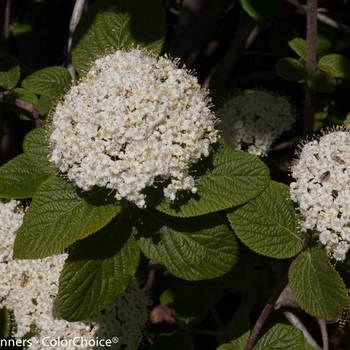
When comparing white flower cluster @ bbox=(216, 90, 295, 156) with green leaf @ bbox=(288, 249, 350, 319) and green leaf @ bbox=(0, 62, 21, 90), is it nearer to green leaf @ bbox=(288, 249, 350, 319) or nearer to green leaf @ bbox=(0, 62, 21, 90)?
green leaf @ bbox=(288, 249, 350, 319)

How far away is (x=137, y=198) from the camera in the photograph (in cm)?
171

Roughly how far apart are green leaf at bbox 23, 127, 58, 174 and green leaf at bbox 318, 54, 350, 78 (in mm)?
1330

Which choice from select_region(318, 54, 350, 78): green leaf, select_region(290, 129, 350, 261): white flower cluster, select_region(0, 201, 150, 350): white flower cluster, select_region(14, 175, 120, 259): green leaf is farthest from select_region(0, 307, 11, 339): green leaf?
select_region(318, 54, 350, 78): green leaf

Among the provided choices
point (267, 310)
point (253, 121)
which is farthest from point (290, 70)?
point (267, 310)

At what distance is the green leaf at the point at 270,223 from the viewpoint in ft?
6.58

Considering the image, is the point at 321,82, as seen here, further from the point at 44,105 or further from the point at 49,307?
the point at 49,307

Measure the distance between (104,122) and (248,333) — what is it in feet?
4.19

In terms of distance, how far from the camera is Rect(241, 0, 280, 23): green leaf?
1.96 m

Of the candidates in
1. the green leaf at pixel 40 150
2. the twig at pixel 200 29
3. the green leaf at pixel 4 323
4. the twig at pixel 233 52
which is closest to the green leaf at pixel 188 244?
the green leaf at pixel 40 150

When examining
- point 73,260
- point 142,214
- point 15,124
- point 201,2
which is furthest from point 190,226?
point 15,124

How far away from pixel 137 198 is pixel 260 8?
0.91 m

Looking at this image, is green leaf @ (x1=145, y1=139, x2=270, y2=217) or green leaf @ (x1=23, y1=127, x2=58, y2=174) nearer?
green leaf @ (x1=145, y1=139, x2=270, y2=217)

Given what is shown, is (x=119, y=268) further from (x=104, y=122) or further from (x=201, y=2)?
(x=201, y=2)

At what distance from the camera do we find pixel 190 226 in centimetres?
198
